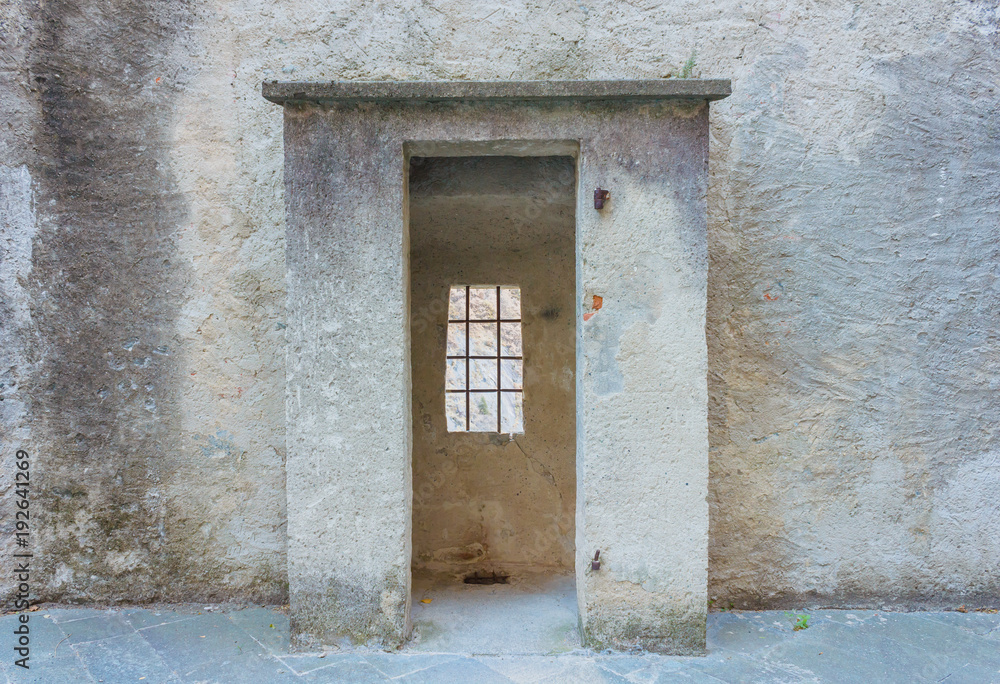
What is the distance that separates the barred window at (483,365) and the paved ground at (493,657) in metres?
1.97

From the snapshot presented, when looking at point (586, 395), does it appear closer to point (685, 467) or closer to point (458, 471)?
point (685, 467)

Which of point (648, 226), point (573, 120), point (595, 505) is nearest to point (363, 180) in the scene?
point (573, 120)

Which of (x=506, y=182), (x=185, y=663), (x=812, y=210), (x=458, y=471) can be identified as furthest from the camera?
(x=458, y=471)

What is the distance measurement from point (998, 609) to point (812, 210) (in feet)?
7.91

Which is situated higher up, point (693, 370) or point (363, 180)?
point (363, 180)

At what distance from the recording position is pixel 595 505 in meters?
2.81

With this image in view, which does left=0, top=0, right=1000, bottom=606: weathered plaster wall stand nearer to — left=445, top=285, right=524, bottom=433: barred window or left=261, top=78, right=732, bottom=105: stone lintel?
left=261, top=78, right=732, bottom=105: stone lintel

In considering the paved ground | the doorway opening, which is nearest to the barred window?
the doorway opening

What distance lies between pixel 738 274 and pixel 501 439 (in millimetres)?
2035

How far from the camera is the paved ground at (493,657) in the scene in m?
2.67

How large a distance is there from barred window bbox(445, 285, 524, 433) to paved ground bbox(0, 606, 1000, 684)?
6.48 feet

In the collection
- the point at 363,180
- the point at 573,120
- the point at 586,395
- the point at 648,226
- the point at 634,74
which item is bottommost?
the point at 586,395

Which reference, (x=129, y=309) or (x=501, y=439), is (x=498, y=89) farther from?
(x=501, y=439)

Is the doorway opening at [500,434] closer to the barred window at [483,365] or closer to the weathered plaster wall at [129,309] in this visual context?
the barred window at [483,365]
